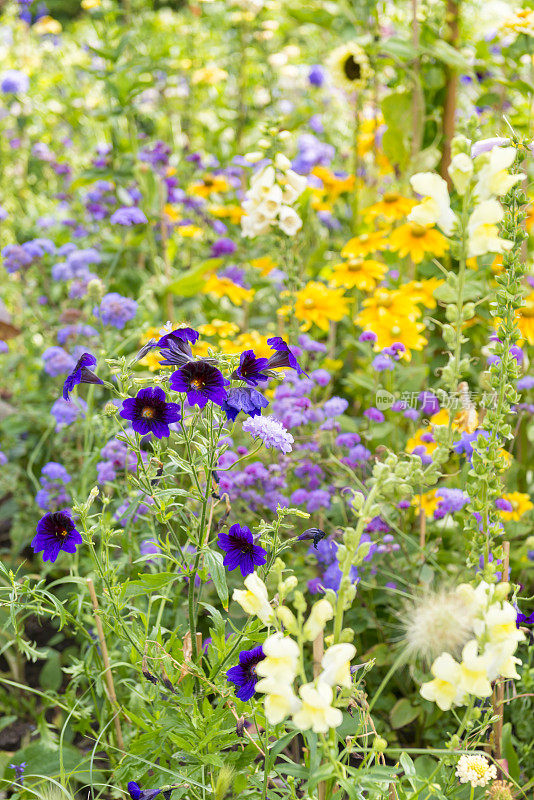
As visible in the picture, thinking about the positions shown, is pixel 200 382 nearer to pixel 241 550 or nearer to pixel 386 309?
pixel 241 550

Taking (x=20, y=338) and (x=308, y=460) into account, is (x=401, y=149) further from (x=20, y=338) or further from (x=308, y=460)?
(x=20, y=338)

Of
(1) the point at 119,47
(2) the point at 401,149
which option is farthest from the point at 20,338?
(2) the point at 401,149

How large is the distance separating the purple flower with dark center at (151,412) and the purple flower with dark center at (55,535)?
0.23m

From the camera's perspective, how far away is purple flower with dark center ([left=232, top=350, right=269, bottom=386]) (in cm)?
109

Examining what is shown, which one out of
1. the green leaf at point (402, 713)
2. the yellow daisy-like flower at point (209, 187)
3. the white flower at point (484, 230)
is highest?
the white flower at point (484, 230)

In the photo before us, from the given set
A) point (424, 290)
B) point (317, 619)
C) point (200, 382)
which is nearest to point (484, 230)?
point (200, 382)

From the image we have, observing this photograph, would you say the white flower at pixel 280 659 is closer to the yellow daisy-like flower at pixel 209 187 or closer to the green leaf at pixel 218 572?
the green leaf at pixel 218 572

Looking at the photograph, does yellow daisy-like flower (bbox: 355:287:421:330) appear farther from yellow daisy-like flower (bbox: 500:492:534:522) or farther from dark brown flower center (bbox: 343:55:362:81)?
dark brown flower center (bbox: 343:55:362:81)

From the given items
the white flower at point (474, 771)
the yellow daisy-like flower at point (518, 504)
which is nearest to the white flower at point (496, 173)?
the white flower at point (474, 771)

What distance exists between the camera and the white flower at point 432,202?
1049 millimetres

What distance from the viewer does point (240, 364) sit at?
110 centimetres

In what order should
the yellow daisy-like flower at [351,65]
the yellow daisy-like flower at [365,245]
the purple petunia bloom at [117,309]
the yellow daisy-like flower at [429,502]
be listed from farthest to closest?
the yellow daisy-like flower at [351,65] < the yellow daisy-like flower at [365,245] < the purple petunia bloom at [117,309] < the yellow daisy-like flower at [429,502]

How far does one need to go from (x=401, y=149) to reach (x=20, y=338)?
1.81m

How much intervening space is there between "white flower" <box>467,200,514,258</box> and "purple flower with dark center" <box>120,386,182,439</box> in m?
0.49
